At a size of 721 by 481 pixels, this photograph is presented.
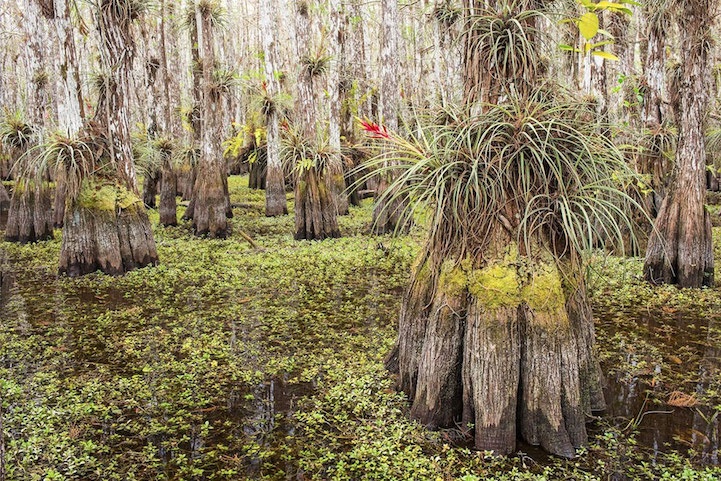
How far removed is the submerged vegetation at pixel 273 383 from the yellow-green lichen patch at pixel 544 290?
0.12 feet

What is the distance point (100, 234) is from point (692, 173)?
686cm

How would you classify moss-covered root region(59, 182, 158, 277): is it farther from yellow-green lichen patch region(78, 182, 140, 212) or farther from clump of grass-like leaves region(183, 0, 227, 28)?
clump of grass-like leaves region(183, 0, 227, 28)

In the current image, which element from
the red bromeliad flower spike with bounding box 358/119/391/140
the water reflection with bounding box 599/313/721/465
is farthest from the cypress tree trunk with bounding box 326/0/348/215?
the red bromeliad flower spike with bounding box 358/119/391/140

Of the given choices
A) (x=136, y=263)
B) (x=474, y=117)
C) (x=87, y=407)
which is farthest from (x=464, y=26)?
(x=136, y=263)

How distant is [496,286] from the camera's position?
298 centimetres

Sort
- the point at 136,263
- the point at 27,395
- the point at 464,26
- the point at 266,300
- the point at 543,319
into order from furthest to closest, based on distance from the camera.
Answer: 1. the point at 136,263
2. the point at 266,300
3. the point at 27,395
4. the point at 464,26
5. the point at 543,319

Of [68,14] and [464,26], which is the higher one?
[68,14]

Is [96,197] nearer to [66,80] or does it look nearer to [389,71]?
[66,80]

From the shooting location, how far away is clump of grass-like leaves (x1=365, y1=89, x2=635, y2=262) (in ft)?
9.67

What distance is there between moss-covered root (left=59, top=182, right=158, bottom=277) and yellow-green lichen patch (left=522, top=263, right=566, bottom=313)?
5.49 metres

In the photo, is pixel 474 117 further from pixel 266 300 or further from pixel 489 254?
pixel 266 300

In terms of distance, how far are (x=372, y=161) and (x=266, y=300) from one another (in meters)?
2.97

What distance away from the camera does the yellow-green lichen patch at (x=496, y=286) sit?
295 centimetres

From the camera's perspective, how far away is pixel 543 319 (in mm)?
2926
